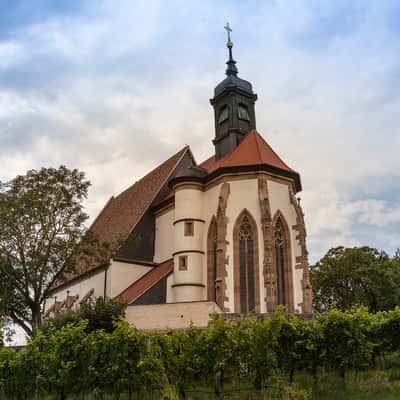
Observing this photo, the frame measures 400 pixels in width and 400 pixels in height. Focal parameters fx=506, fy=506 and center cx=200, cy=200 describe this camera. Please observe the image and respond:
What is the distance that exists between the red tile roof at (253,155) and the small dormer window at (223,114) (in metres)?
2.26

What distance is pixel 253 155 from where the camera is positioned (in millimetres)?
28016

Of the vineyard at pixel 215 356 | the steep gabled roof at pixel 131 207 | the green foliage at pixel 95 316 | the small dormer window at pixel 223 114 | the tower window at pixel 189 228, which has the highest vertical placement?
the small dormer window at pixel 223 114

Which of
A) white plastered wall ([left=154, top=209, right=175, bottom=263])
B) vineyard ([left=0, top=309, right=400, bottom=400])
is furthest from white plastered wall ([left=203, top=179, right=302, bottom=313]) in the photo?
vineyard ([left=0, top=309, right=400, bottom=400])

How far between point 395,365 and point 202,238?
14670mm

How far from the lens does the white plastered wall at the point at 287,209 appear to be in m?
26.1

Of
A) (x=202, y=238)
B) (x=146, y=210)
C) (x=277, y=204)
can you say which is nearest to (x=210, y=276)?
(x=202, y=238)

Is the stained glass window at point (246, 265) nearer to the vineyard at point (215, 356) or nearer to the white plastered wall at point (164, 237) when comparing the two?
the white plastered wall at point (164, 237)

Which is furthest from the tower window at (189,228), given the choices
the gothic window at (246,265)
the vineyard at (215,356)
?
the vineyard at (215,356)

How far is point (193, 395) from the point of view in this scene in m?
12.9

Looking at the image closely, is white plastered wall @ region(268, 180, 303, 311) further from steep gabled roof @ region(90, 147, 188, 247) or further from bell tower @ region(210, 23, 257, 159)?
steep gabled roof @ region(90, 147, 188, 247)

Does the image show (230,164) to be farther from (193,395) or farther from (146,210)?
(193,395)

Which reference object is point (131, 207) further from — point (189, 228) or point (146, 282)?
point (189, 228)

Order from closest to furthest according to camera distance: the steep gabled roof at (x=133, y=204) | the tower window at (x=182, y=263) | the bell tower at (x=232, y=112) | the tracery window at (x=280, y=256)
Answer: the tracery window at (x=280, y=256) < the tower window at (x=182, y=263) < the bell tower at (x=232, y=112) < the steep gabled roof at (x=133, y=204)

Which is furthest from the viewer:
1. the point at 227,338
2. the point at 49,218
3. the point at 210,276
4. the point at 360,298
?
the point at 360,298
